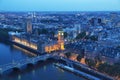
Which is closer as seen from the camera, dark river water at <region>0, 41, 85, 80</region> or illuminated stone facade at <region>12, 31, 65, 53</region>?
dark river water at <region>0, 41, 85, 80</region>

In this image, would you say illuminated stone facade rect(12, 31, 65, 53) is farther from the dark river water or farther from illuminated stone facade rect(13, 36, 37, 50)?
the dark river water

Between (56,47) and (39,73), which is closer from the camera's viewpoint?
(39,73)

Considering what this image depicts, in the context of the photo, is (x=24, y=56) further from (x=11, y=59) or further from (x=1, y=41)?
(x=1, y=41)

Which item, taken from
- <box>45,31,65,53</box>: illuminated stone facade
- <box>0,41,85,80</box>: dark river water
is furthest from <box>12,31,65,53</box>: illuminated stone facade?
<box>0,41,85,80</box>: dark river water

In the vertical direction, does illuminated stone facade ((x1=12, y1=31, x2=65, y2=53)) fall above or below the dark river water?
above

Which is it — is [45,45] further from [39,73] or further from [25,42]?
[39,73]

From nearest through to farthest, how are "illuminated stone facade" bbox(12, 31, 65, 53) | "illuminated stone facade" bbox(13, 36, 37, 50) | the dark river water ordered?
the dark river water → "illuminated stone facade" bbox(12, 31, 65, 53) → "illuminated stone facade" bbox(13, 36, 37, 50)

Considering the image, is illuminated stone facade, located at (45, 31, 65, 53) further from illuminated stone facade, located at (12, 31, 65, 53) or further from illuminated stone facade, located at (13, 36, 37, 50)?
illuminated stone facade, located at (13, 36, 37, 50)

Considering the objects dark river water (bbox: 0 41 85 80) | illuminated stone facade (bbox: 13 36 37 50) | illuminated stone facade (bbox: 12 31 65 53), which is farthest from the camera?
illuminated stone facade (bbox: 13 36 37 50)

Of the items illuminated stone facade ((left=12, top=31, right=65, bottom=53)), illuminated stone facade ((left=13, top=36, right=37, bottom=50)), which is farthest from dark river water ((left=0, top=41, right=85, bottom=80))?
illuminated stone facade ((left=13, top=36, right=37, bottom=50))

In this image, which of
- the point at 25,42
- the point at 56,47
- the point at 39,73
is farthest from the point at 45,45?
the point at 39,73

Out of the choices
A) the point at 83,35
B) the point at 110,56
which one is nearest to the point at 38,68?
the point at 110,56
